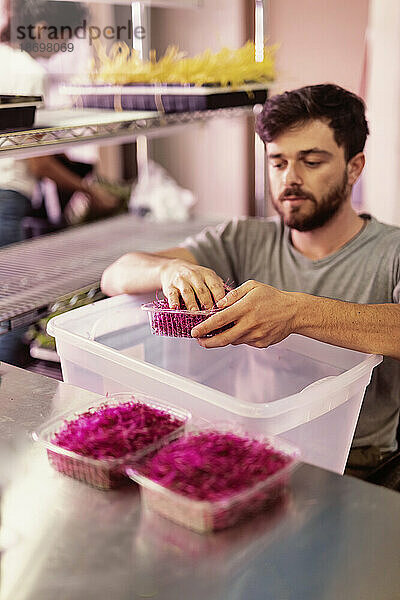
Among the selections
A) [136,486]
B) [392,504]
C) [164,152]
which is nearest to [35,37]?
[136,486]

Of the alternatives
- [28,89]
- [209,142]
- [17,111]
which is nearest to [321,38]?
[209,142]

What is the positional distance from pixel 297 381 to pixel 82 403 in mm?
457

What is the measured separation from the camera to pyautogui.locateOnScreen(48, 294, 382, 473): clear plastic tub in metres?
0.99

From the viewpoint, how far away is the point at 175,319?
127cm

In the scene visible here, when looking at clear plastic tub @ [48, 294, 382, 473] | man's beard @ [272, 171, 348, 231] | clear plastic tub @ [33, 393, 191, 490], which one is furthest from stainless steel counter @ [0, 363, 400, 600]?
man's beard @ [272, 171, 348, 231]

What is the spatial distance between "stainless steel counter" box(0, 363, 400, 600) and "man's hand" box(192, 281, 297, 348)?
353 millimetres

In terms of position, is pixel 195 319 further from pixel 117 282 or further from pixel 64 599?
pixel 64 599

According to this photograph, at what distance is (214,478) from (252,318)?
447 millimetres

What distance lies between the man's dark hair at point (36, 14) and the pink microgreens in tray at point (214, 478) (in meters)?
1.23

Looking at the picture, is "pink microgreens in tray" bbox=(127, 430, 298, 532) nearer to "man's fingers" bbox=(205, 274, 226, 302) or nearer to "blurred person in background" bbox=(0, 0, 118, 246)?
"man's fingers" bbox=(205, 274, 226, 302)

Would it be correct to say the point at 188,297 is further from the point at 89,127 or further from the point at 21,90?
the point at 21,90

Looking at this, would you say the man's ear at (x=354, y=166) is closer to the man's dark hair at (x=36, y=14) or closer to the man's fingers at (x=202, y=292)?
the man's fingers at (x=202, y=292)

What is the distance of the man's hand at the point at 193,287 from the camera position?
1.30 metres

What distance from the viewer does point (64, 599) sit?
0.69 metres
